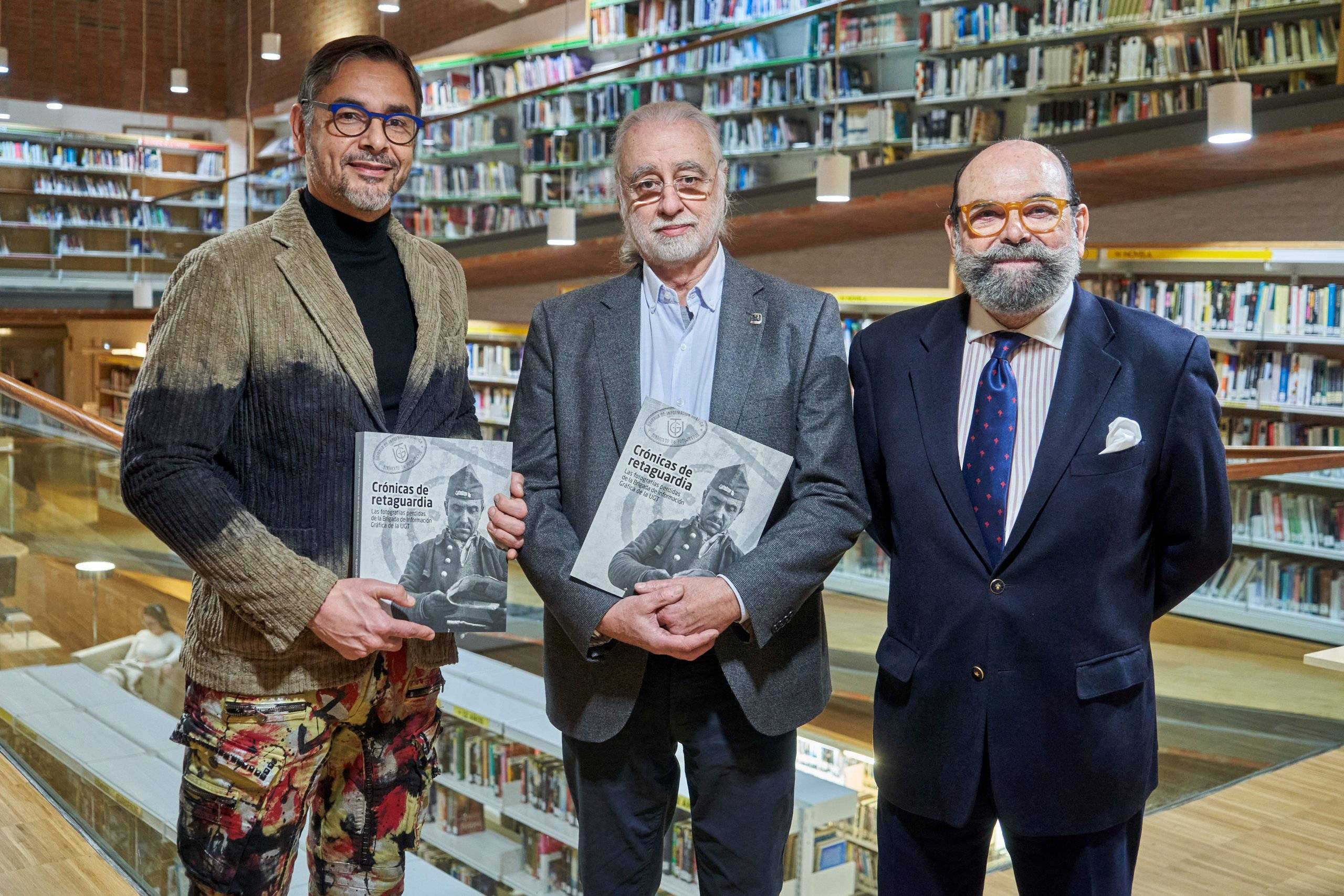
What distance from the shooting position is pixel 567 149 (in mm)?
8984

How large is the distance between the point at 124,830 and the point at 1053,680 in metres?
2.32

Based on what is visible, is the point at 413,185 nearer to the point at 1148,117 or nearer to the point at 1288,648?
the point at 1148,117

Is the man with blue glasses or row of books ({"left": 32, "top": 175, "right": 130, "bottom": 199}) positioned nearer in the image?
the man with blue glasses

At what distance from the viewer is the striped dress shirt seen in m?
1.60

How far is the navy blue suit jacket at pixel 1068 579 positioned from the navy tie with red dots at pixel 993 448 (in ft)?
0.09

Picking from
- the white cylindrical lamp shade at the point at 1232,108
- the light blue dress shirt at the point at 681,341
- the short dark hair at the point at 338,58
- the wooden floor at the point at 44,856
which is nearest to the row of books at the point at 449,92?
the white cylindrical lamp shade at the point at 1232,108

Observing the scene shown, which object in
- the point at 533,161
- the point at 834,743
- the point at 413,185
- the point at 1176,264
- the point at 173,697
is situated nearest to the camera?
the point at 173,697

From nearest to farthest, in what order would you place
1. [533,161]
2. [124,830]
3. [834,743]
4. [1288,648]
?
[124,830]
[834,743]
[1288,648]
[533,161]

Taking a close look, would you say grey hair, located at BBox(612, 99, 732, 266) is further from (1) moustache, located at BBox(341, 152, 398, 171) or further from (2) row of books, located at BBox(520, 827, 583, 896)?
(2) row of books, located at BBox(520, 827, 583, 896)

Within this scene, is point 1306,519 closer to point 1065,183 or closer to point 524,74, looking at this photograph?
point 1065,183

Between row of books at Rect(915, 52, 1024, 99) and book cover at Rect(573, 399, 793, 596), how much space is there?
5.81m

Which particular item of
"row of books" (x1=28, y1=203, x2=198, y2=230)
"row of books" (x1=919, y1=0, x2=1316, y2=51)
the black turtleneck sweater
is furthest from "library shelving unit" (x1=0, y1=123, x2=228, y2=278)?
the black turtleneck sweater

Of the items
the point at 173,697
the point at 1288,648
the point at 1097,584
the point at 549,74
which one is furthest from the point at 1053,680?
the point at 549,74

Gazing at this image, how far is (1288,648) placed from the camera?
4.51 meters
